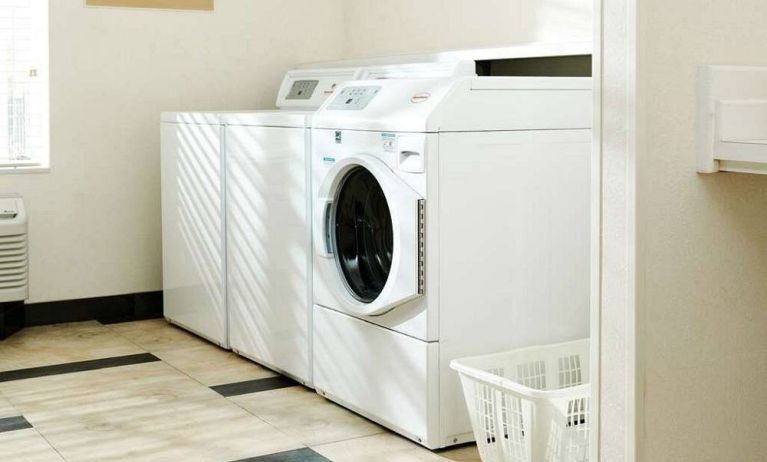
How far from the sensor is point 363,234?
3035 millimetres

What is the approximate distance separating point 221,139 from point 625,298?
7.42ft

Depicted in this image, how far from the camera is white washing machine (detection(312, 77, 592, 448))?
2711mm

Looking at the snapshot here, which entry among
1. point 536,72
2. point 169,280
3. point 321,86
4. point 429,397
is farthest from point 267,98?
point 429,397

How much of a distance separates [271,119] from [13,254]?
4.27 ft

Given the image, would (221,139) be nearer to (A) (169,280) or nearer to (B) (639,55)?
(A) (169,280)

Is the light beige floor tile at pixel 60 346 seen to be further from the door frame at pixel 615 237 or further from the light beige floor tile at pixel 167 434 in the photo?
the door frame at pixel 615 237

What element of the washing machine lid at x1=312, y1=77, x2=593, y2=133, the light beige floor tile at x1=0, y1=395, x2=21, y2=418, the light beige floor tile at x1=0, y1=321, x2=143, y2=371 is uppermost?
the washing machine lid at x1=312, y1=77, x2=593, y2=133

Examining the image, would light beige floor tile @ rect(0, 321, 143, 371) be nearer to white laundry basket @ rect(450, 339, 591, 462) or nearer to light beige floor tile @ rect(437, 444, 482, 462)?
light beige floor tile @ rect(437, 444, 482, 462)

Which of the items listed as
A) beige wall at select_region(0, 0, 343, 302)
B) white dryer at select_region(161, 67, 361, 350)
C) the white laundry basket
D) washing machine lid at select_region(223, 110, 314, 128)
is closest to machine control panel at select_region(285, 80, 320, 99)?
white dryer at select_region(161, 67, 361, 350)

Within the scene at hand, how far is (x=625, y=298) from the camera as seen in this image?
189 cm

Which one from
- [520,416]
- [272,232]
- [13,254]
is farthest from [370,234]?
[13,254]

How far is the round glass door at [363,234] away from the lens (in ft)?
9.70

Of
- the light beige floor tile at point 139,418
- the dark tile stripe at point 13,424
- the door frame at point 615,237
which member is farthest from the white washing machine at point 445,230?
the dark tile stripe at point 13,424

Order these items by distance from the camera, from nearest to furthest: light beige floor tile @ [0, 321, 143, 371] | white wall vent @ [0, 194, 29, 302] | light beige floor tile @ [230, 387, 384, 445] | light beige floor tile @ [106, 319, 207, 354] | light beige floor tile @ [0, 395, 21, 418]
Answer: light beige floor tile @ [230, 387, 384, 445] < light beige floor tile @ [0, 395, 21, 418] < light beige floor tile @ [0, 321, 143, 371] < white wall vent @ [0, 194, 29, 302] < light beige floor tile @ [106, 319, 207, 354]
